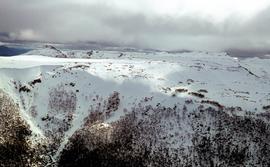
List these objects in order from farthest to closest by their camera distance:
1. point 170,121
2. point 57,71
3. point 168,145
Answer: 1. point 57,71
2. point 170,121
3. point 168,145

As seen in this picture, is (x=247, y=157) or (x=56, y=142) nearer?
(x=247, y=157)

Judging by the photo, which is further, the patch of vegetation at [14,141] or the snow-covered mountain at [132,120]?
the snow-covered mountain at [132,120]

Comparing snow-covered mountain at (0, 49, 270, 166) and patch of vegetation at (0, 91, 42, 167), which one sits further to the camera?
snow-covered mountain at (0, 49, 270, 166)

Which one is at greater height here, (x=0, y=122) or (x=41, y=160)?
(x=0, y=122)

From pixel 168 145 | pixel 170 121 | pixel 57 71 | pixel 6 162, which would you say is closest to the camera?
pixel 6 162

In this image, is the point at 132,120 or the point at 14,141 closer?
the point at 14,141

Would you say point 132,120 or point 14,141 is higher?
point 132,120

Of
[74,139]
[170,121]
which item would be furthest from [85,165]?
[170,121]

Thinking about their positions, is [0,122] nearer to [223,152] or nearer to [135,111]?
[135,111]
